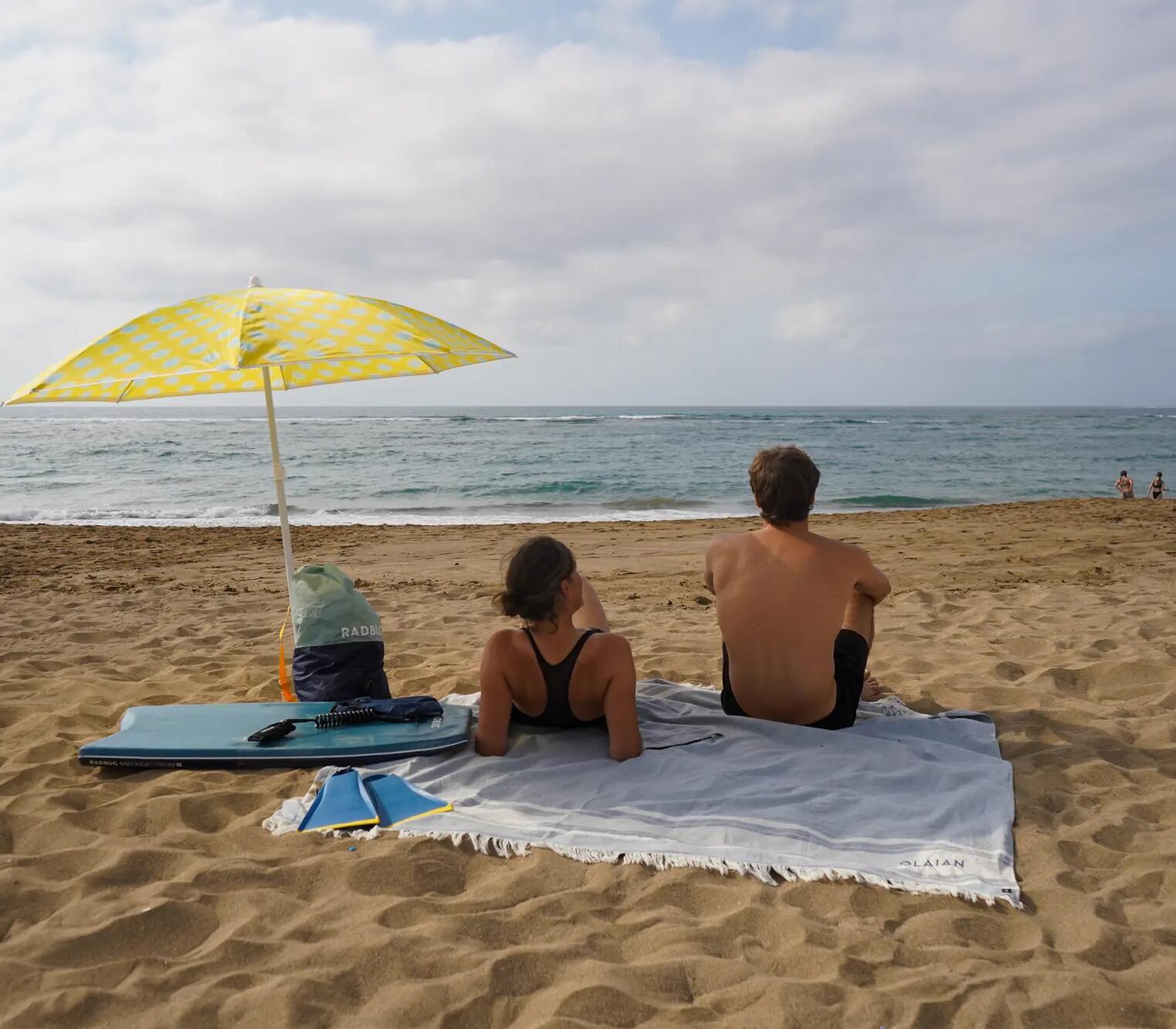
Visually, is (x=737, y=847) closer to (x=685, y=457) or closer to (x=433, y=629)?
(x=433, y=629)

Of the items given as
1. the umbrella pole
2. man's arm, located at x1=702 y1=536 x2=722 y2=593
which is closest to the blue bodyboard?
the umbrella pole

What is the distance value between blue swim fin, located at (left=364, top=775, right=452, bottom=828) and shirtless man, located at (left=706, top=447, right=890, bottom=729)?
4.35 feet

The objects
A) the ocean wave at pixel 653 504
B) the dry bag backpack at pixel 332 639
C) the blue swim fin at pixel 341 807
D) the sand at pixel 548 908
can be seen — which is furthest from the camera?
the ocean wave at pixel 653 504

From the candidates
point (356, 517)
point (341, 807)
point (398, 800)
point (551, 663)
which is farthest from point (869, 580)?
point (356, 517)

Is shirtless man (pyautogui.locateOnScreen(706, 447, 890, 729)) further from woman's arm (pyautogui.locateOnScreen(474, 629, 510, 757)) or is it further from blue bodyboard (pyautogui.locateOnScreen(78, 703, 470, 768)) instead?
blue bodyboard (pyautogui.locateOnScreen(78, 703, 470, 768))

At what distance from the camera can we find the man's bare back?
3439 mm

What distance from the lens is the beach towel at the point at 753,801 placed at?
2789 mm

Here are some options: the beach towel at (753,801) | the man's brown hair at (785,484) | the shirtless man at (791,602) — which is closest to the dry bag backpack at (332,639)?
the beach towel at (753,801)

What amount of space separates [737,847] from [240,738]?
6.98 feet

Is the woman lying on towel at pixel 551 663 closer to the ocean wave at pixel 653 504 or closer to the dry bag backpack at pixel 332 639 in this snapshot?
the dry bag backpack at pixel 332 639

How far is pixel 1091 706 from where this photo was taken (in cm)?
424

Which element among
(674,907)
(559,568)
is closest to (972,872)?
(674,907)

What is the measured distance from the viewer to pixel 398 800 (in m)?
3.17

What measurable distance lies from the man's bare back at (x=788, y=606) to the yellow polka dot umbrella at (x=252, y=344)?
5.09 ft
